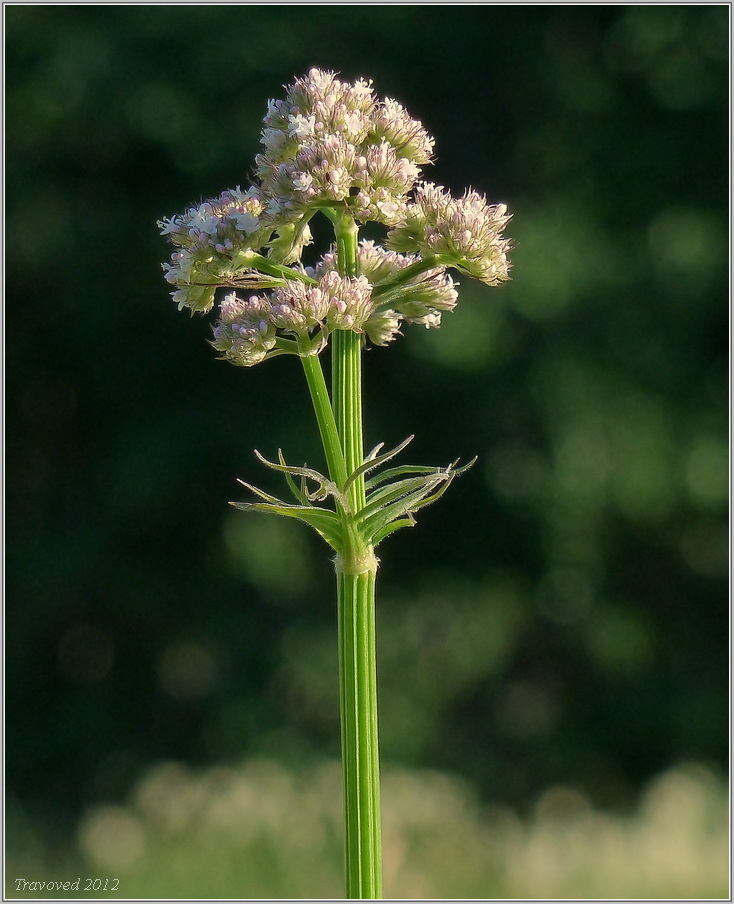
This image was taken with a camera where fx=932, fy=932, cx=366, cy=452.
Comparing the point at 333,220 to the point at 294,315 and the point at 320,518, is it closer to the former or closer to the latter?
the point at 294,315

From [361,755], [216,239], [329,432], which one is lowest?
[361,755]

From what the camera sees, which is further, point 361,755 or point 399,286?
point 399,286

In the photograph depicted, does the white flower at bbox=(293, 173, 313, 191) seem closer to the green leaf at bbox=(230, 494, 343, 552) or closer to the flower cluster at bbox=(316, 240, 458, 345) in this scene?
the flower cluster at bbox=(316, 240, 458, 345)

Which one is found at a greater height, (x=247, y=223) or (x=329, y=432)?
(x=247, y=223)

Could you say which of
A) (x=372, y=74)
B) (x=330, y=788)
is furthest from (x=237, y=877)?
(x=372, y=74)

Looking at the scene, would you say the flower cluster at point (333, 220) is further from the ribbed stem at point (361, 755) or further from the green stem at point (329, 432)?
the ribbed stem at point (361, 755)

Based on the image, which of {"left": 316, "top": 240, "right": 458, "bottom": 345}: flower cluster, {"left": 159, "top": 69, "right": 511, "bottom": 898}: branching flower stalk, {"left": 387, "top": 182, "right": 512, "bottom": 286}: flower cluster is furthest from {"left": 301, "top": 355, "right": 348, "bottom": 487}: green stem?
{"left": 387, "top": 182, "right": 512, "bottom": 286}: flower cluster

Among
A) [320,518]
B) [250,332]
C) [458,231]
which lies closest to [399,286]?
[458,231]
